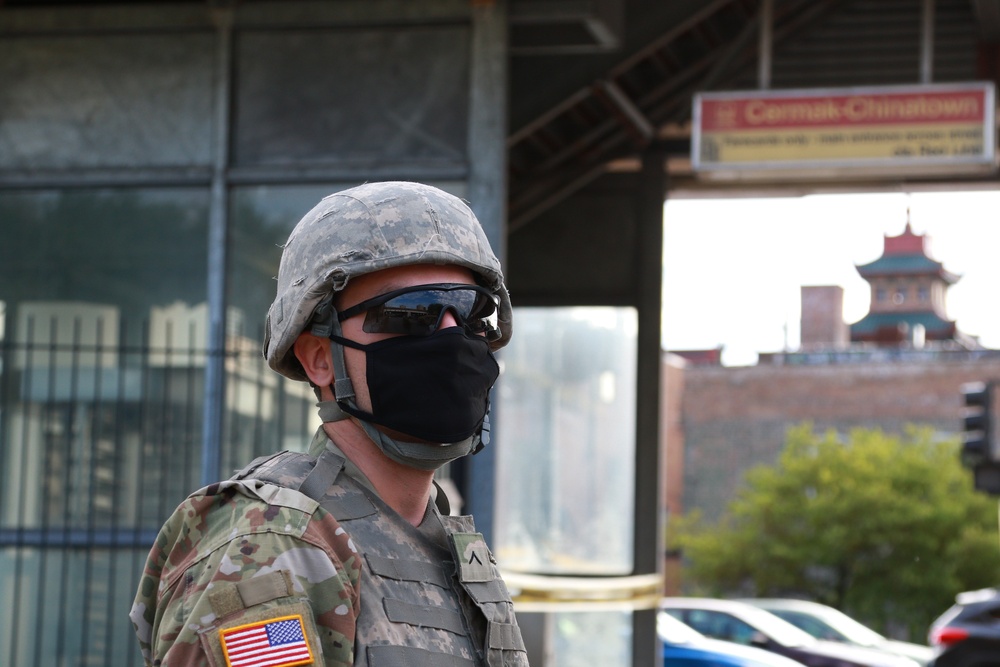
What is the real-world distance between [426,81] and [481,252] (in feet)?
15.7

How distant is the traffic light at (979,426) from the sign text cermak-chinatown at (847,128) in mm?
6652

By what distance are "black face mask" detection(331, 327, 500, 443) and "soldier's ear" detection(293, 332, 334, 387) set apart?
0.06 metres

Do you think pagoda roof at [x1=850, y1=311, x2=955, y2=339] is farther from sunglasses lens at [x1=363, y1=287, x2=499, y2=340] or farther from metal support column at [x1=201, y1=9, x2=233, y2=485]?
sunglasses lens at [x1=363, y1=287, x2=499, y2=340]

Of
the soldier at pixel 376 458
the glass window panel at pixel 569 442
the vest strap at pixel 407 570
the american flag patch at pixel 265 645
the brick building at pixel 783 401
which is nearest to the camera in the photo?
the american flag patch at pixel 265 645

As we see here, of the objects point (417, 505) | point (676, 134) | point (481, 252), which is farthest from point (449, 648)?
point (676, 134)

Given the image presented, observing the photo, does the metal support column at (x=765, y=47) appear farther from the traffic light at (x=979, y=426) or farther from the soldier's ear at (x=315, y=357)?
the traffic light at (x=979, y=426)

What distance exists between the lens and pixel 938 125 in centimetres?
691

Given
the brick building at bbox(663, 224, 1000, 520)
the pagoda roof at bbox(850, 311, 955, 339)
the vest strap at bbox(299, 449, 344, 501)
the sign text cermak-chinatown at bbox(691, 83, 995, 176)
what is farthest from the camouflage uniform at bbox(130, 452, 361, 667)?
the pagoda roof at bbox(850, 311, 955, 339)

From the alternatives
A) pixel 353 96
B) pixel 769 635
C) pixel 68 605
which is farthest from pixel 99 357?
pixel 769 635

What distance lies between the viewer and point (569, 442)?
36.7 feet

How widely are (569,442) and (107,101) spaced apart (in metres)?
5.36

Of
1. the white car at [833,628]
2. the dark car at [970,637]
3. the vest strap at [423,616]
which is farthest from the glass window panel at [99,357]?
the white car at [833,628]

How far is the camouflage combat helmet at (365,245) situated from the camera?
6.68ft

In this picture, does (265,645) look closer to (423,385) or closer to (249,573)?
(249,573)
